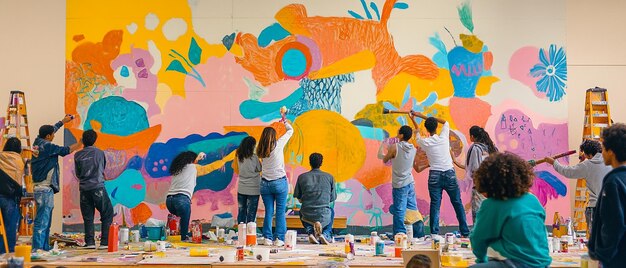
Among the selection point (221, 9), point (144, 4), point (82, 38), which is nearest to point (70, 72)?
point (82, 38)

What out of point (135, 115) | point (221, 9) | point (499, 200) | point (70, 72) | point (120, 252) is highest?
point (221, 9)

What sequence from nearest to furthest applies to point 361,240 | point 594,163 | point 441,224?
point 594,163 → point 361,240 → point 441,224

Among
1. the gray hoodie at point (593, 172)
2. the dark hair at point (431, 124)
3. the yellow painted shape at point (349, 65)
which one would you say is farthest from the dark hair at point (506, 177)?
the yellow painted shape at point (349, 65)

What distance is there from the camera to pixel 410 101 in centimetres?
1103

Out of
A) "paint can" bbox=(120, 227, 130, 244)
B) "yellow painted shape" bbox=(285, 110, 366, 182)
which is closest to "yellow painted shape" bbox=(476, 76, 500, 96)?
"yellow painted shape" bbox=(285, 110, 366, 182)

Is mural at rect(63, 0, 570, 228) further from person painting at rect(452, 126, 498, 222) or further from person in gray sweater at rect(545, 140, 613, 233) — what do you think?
person in gray sweater at rect(545, 140, 613, 233)

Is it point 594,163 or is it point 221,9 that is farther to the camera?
point 221,9

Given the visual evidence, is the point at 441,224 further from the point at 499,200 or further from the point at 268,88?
the point at 499,200

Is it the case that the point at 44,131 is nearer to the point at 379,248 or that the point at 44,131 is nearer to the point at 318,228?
the point at 318,228

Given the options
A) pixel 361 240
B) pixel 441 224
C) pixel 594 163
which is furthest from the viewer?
pixel 441 224

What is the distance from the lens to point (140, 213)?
10945 millimetres

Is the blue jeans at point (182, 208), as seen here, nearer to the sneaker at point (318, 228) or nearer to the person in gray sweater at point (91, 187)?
the person in gray sweater at point (91, 187)

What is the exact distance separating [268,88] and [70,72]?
10.0 ft

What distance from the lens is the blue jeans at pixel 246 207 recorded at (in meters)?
9.76
